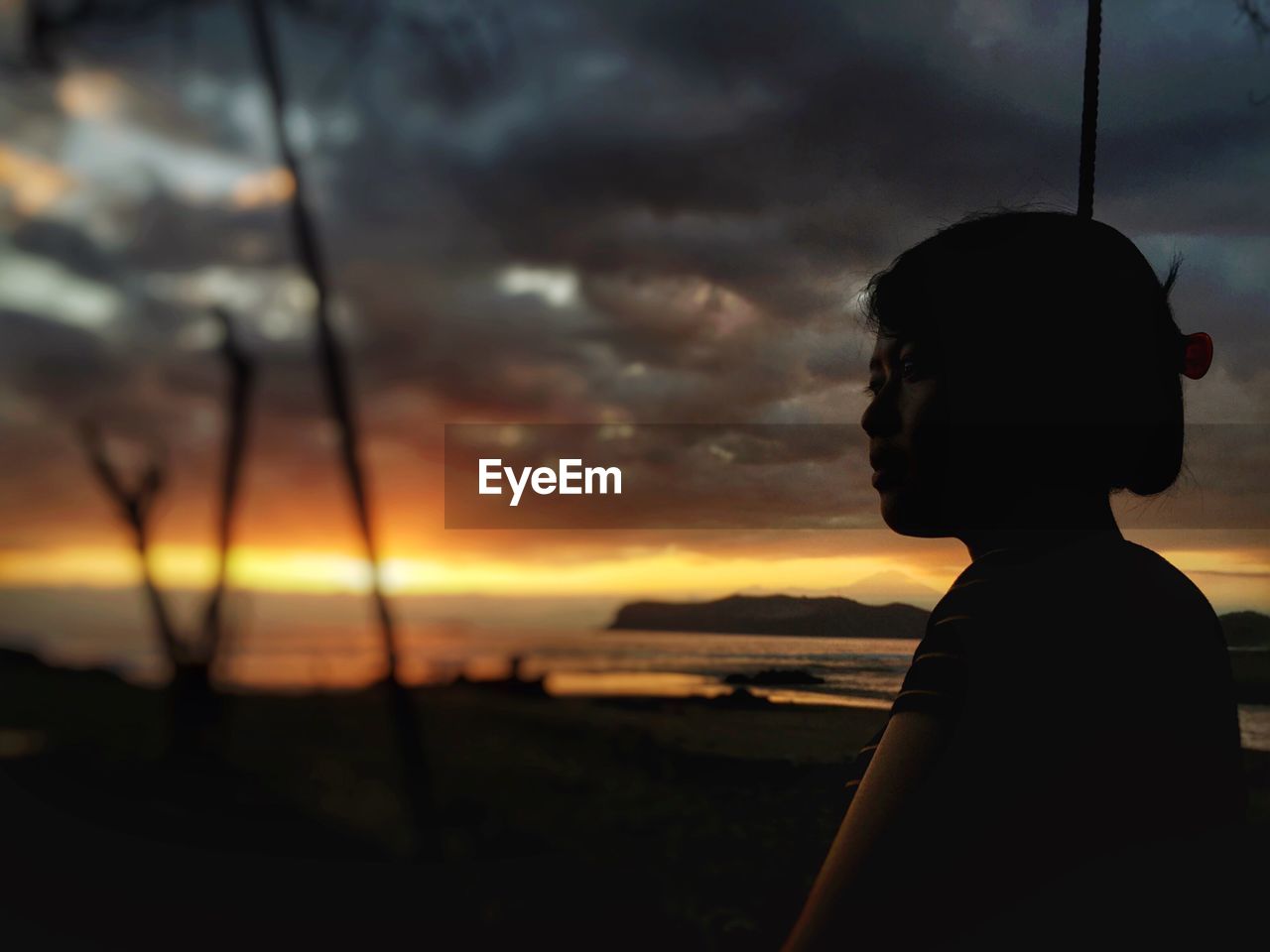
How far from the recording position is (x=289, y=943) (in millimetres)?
1698

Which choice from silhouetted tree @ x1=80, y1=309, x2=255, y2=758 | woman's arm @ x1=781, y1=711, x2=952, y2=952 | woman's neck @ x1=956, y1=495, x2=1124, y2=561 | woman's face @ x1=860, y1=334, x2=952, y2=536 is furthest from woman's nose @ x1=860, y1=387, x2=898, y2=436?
silhouetted tree @ x1=80, y1=309, x2=255, y2=758

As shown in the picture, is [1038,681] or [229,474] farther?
[229,474]

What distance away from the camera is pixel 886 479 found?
1.11m

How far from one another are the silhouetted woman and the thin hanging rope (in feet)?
1.15

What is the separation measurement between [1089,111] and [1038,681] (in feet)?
3.53

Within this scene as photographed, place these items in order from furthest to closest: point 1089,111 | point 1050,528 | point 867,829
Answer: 1. point 1089,111
2. point 1050,528
3. point 867,829

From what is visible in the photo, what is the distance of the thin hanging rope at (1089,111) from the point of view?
1.38m

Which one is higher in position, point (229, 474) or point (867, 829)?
point (229, 474)

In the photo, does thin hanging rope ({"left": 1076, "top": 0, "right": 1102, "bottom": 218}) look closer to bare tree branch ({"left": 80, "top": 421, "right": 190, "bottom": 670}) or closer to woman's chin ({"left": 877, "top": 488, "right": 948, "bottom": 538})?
woman's chin ({"left": 877, "top": 488, "right": 948, "bottom": 538})

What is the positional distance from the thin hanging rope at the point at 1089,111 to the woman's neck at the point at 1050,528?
567mm

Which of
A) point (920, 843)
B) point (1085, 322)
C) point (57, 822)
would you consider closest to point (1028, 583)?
point (920, 843)

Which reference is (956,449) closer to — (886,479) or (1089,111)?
(886,479)

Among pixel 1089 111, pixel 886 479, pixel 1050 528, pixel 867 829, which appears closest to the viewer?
pixel 867 829

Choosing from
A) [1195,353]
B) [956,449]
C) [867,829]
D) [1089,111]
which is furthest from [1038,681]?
[1089,111]
